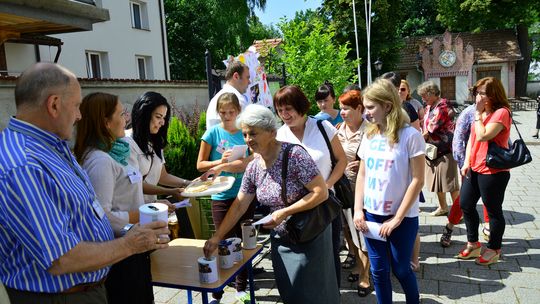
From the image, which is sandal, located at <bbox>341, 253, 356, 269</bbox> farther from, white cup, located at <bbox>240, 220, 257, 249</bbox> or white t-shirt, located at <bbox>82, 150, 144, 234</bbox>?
white t-shirt, located at <bbox>82, 150, 144, 234</bbox>

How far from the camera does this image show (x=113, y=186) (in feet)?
7.31

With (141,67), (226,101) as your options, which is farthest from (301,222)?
(141,67)

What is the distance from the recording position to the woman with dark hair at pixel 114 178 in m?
2.10

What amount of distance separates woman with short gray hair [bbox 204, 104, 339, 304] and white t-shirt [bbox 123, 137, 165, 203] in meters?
0.84

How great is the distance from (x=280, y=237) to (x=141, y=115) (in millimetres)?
1392

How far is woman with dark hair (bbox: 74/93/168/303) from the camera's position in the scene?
210 cm

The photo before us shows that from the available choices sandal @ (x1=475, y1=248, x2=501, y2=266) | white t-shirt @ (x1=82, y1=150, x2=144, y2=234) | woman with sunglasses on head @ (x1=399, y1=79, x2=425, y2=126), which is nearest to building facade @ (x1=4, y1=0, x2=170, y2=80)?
woman with sunglasses on head @ (x1=399, y1=79, x2=425, y2=126)

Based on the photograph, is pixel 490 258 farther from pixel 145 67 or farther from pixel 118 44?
pixel 145 67

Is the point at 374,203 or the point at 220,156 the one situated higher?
the point at 220,156

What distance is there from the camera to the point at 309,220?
240cm

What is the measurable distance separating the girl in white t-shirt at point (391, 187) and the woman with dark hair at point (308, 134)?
40cm

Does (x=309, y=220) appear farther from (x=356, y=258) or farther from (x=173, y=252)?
(x=356, y=258)

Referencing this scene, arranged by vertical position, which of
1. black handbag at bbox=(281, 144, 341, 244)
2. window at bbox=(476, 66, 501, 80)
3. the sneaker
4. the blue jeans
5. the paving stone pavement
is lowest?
the paving stone pavement

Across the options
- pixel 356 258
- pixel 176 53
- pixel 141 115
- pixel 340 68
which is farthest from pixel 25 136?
pixel 176 53
